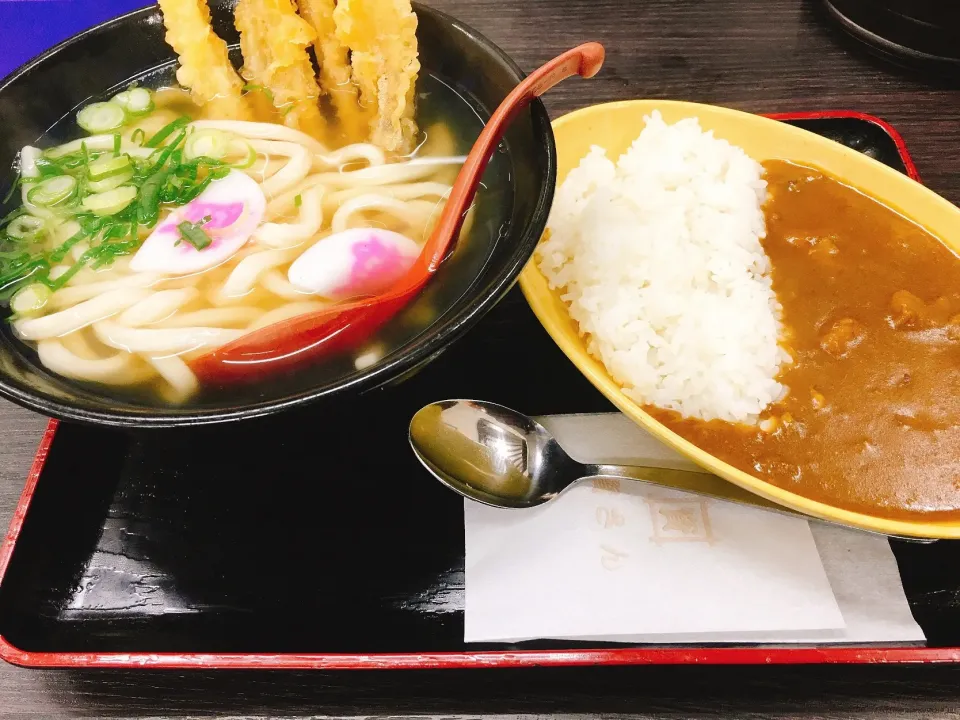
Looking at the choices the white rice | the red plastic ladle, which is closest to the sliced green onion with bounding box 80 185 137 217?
the red plastic ladle

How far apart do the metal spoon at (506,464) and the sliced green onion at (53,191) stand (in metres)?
0.98

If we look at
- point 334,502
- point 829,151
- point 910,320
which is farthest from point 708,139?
point 334,502

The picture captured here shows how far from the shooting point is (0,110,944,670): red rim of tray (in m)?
1.15

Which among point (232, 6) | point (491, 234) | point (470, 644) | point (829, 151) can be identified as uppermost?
point (232, 6)

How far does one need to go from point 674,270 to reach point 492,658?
1.00 m

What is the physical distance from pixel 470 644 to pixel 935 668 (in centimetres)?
86

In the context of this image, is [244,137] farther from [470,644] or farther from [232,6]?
[470,644]

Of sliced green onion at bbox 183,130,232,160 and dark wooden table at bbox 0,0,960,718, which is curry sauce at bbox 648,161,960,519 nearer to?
dark wooden table at bbox 0,0,960,718

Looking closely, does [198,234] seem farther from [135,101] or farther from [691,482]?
[691,482]

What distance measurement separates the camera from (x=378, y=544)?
1394 millimetres

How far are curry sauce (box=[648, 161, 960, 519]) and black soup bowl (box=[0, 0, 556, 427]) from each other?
0.56m

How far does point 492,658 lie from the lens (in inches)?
46.3

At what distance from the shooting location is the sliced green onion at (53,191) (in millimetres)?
1507

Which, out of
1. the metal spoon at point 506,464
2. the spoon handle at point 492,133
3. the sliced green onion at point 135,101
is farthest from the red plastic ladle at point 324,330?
the sliced green onion at point 135,101
